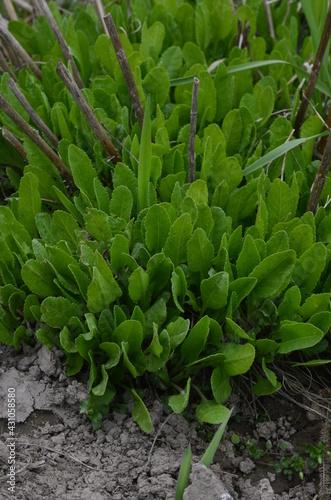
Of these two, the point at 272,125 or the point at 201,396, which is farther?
the point at 272,125

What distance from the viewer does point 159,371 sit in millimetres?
2025

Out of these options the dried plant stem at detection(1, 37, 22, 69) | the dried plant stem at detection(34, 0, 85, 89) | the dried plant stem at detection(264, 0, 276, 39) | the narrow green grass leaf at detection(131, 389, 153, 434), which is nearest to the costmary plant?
the narrow green grass leaf at detection(131, 389, 153, 434)

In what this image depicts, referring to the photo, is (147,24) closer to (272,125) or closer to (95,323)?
(272,125)

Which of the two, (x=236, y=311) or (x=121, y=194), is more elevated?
(x=121, y=194)

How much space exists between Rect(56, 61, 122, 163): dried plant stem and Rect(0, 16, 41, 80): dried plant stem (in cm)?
46

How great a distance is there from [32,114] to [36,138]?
0.29 feet

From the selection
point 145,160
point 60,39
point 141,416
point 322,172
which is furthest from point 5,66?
point 141,416

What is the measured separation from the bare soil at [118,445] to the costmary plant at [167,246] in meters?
0.06

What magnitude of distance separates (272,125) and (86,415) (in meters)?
1.34

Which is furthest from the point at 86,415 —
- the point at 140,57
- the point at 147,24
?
the point at 147,24

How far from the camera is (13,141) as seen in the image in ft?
8.02

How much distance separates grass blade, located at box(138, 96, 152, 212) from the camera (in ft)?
7.04

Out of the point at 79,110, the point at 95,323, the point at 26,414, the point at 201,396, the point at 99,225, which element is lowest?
the point at 201,396

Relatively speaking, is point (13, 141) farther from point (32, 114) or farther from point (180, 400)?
point (180, 400)
